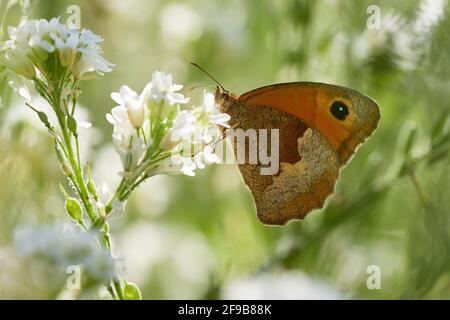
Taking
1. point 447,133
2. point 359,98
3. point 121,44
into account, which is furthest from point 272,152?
point 121,44

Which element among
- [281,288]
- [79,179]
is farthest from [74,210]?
[281,288]

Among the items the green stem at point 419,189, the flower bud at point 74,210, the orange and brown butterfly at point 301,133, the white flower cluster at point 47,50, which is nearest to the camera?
the flower bud at point 74,210

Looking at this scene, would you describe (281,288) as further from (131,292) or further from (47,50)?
(47,50)

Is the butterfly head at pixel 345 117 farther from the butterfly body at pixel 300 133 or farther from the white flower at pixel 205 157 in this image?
the white flower at pixel 205 157

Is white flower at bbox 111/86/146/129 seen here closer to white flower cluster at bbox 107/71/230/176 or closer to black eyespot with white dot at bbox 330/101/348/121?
white flower cluster at bbox 107/71/230/176

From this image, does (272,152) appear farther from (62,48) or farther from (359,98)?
(62,48)

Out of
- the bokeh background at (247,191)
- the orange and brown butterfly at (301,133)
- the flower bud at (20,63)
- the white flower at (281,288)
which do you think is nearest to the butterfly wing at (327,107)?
the orange and brown butterfly at (301,133)
